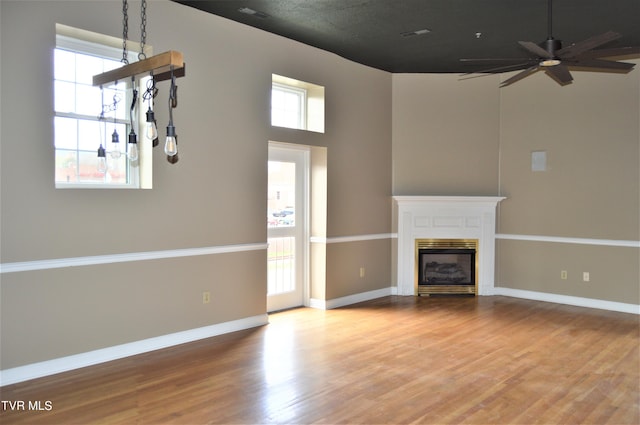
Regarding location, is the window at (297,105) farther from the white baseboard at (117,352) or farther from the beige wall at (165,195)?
the white baseboard at (117,352)

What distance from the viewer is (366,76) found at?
22.8 feet

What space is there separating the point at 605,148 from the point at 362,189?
3113 millimetres

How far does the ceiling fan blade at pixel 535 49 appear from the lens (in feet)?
11.4

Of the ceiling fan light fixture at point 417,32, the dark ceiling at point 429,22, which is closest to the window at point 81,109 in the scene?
the dark ceiling at point 429,22

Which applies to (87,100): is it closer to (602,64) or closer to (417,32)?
(417,32)

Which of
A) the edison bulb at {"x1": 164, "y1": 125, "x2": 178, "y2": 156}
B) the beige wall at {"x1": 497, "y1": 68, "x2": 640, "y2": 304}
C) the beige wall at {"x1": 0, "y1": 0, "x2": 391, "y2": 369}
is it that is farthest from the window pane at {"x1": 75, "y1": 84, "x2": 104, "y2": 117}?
the beige wall at {"x1": 497, "y1": 68, "x2": 640, "y2": 304}

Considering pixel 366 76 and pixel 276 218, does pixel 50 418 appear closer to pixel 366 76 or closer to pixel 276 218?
pixel 276 218

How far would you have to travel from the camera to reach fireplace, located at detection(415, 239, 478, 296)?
24.0ft

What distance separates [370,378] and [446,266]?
3.72 m

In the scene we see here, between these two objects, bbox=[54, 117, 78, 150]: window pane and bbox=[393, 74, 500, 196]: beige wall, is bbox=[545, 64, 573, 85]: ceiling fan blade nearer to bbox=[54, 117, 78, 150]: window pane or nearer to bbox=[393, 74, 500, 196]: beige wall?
bbox=[393, 74, 500, 196]: beige wall

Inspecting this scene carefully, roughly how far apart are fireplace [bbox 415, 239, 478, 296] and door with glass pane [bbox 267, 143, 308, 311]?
1856mm

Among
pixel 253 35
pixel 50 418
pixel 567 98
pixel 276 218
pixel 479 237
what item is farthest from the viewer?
pixel 479 237

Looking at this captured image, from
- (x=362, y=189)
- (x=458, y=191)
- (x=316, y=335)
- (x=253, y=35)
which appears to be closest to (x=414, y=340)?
(x=316, y=335)

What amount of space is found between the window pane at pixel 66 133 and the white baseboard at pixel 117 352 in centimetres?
171
